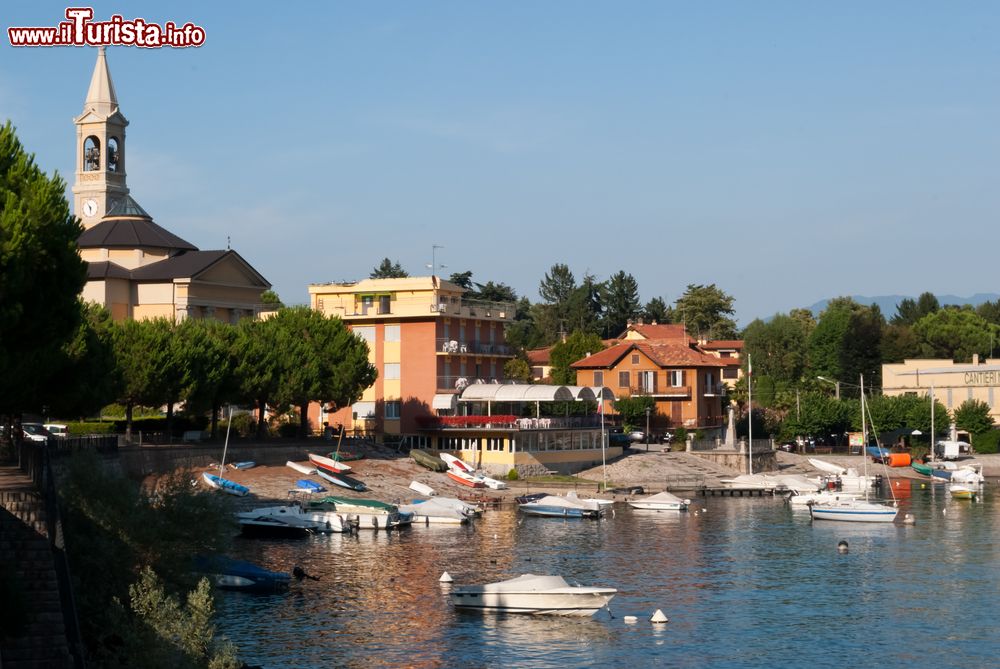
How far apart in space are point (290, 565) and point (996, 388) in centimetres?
8908

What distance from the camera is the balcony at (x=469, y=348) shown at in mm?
98625

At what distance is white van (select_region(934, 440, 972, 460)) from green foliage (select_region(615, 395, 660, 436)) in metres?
26.7

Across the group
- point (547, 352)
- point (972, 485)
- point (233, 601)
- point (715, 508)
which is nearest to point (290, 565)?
point (233, 601)

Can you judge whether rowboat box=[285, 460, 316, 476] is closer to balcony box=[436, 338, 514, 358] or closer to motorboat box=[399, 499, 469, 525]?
motorboat box=[399, 499, 469, 525]

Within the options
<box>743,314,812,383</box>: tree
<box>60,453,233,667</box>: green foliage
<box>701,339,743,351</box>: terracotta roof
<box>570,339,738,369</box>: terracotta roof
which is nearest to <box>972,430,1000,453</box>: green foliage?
<box>570,339,738,369</box>: terracotta roof

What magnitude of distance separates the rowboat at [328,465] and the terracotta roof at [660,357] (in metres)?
45.6

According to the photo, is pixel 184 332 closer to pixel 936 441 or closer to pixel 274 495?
pixel 274 495

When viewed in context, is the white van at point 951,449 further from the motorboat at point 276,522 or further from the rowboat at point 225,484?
the rowboat at point 225,484

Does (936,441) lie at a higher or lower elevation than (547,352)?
lower

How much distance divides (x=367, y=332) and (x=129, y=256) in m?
19.9

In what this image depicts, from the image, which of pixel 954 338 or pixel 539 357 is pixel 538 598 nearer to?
Result: pixel 539 357

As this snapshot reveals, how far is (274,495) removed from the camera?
74.3 meters

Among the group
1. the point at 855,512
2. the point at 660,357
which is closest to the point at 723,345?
the point at 660,357

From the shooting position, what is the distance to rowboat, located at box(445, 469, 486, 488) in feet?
283
